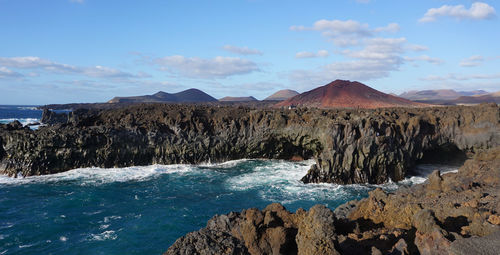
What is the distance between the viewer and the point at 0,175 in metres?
26.6

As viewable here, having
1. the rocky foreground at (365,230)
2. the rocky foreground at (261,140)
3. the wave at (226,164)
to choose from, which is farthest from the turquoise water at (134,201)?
the rocky foreground at (365,230)

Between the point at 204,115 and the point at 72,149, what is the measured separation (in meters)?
12.5

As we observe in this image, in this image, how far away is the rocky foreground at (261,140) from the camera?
25.4m

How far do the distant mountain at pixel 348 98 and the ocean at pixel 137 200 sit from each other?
21153 mm

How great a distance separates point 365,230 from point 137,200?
15.4m

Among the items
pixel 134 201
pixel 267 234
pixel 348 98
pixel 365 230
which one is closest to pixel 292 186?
pixel 134 201

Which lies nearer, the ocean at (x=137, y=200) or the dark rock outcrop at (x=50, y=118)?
the ocean at (x=137, y=200)

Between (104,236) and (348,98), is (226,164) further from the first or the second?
(348,98)

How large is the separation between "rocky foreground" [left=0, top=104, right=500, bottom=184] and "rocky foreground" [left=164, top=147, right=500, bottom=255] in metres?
13.6

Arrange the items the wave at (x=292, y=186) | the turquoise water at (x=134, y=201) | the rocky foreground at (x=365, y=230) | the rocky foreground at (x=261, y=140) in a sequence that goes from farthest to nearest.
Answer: the rocky foreground at (x=261, y=140) → the wave at (x=292, y=186) → the turquoise water at (x=134, y=201) → the rocky foreground at (x=365, y=230)

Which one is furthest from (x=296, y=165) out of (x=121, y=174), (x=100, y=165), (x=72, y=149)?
(x=72, y=149)

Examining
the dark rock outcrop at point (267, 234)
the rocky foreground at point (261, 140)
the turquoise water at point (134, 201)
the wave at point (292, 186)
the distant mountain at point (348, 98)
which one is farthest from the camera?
the distant mountain at point (348, 98)

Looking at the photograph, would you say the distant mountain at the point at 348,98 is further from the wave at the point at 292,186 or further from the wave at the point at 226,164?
the wave at the point at 226,164

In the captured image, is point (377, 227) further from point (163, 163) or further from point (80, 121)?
point (80, 121)
